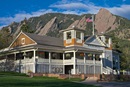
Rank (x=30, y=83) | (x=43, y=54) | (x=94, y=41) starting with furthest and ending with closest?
(x=94, y=41) → (x=43, y=54) → (x=30, y=83)

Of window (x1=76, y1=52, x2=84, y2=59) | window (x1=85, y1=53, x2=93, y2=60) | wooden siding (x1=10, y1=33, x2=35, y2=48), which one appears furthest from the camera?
window (x1=85, y1=53, x2=93, y2=60)

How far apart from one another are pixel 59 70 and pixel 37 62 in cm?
562

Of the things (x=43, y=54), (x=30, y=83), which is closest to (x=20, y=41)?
(x=43, y=54)

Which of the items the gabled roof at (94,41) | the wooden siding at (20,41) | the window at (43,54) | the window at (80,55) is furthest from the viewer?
the gabled roof at (94,41)

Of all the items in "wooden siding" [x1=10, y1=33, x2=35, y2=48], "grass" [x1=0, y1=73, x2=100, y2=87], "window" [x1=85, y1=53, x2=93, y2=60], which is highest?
"wooden siding" [x1=10, y1=33, x2=35, y2=48]

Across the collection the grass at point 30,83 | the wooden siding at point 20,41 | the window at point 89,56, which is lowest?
the grass at point 30,83

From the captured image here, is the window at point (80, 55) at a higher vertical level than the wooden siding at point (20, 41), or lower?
lower

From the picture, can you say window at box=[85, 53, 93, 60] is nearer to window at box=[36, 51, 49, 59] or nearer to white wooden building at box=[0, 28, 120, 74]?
white wooden building at box=[0, 28, 120, 74]

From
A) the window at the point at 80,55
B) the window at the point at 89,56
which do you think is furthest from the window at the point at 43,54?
the window at the point at 89,56

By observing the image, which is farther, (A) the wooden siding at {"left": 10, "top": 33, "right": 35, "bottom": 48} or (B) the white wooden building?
(A) the wooden siding at {"left": 10, "top": 33, "right": 35, "bottom": 48}

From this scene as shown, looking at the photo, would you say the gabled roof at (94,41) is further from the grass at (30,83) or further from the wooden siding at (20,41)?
the grass at (30,83)

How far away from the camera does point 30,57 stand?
1759 inches

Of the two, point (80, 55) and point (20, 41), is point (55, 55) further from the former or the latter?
point (20, 41)

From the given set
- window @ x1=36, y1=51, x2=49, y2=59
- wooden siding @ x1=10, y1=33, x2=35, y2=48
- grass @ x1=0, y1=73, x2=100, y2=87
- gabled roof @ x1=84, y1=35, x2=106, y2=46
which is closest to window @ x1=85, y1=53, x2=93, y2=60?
gabled roof @ x1=84, y1=35, x2=106, y2=46
